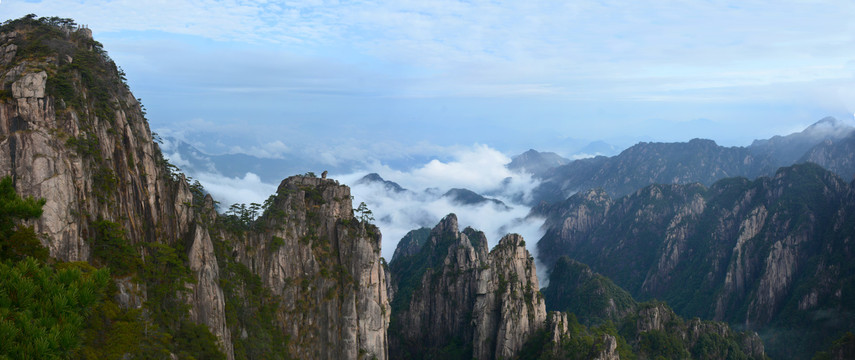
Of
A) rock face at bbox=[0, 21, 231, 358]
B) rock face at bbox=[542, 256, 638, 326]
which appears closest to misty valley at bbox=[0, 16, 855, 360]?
rock face at bbox=[0, 21, 231, 358]

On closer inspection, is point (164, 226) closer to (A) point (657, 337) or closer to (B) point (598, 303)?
(A) point (657, 337)

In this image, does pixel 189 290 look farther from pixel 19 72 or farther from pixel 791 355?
pixel 791 355

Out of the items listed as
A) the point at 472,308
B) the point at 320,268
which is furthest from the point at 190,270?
the point at 472,308

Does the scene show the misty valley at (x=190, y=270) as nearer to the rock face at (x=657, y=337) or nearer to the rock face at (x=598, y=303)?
the rock face at (x=657, y=337)

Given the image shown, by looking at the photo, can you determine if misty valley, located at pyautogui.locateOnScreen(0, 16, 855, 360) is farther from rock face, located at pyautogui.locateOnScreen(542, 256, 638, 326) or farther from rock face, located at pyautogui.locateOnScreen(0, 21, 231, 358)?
rock face, located at pyautogui.locateOnScreen(542, 256, 638, 326)

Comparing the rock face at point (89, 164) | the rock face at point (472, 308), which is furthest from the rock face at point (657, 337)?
the rock face at point (89, 164)

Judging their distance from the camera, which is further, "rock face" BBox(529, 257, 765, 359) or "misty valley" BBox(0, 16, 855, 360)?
"rock face" BBox(529, 257, 765, 359)

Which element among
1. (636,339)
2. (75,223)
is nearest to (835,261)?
(636,339)
